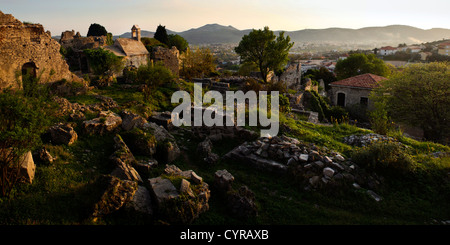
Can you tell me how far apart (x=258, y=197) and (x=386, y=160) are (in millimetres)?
4435

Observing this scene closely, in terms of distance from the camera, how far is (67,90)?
536 inches

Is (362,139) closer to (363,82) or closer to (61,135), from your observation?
(61,135)

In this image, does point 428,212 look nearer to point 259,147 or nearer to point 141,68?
point 259,147

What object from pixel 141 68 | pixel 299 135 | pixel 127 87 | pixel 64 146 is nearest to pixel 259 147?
pixel 299 135

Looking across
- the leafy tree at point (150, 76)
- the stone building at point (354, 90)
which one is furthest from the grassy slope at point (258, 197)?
the stone building at point (354, 90)

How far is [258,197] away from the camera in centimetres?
749

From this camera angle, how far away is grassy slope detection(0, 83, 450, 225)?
18.5 ft

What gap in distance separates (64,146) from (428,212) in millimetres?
10567

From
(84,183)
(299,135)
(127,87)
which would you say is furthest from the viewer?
(127,87)

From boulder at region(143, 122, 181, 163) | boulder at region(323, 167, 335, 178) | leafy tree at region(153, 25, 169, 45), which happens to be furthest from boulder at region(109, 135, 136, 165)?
leafy tree at region(153, 25, 169, 45)

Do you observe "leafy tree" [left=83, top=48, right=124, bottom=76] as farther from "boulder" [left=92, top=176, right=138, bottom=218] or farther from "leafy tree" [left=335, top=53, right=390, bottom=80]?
"leafy tree" [left=335, top=53, right=390, bottom=80]

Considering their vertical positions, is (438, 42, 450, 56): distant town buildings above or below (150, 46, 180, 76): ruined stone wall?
above

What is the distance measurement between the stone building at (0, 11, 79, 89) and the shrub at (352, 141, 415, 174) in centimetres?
1336

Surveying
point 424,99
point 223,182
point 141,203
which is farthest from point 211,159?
point 424,99
